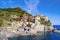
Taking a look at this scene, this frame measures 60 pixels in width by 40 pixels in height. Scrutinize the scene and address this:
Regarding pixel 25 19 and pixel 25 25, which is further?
pixel 25 19

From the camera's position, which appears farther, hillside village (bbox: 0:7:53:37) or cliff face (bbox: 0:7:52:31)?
cliff face (bbox: 0:7:52:31)

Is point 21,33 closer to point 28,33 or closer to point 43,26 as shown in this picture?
point 28,33

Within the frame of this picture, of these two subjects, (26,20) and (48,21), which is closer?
(26,20)

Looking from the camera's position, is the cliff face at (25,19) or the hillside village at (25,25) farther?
the cliff face at (25,19)

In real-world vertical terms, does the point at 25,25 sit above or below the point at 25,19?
below

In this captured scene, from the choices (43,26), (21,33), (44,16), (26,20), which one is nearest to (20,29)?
(21,33)

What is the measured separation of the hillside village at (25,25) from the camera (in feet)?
269

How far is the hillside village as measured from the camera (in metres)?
81.9

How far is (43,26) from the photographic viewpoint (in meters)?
132

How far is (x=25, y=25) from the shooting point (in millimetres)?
107312

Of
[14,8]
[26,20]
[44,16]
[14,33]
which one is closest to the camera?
[14,33]

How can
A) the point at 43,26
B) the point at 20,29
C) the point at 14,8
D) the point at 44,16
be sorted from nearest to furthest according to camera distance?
the point at 20,29
the point at 43,26
the point at 44,16
the point at 14,8

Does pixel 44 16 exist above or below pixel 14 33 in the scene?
above

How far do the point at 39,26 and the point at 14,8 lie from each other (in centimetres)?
4543
